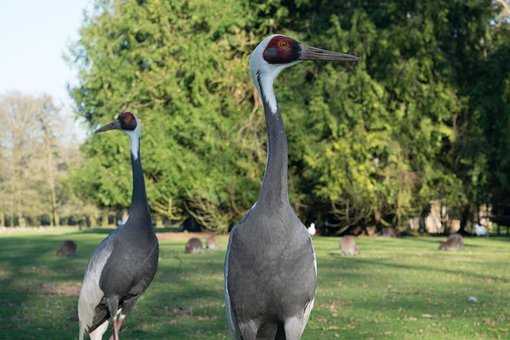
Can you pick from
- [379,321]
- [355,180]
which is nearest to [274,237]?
[379,321]

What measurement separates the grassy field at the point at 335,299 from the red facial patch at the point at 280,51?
5149 mm

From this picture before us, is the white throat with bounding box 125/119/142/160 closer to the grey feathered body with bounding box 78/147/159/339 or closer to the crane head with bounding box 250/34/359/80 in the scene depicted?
the grey feathered body with bounding box 78/147/159/339

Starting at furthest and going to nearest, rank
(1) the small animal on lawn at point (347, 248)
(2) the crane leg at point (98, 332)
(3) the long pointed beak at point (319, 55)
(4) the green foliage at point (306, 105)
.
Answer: (4) the green foliage at point (306, 105) → (1) the small animal on lawn at point (347, 248) → (2) the crane leg at point (98, 332) → (3) the long pointed beak at point (319, 55)

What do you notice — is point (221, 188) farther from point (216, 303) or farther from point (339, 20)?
point (216, 303)

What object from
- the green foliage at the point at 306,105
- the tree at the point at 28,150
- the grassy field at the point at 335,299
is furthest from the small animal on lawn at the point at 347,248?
the tree at the point at 28,150

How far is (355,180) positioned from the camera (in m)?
35.7

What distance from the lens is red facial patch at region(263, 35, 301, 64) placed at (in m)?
5.84

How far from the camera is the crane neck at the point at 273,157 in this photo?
18.4 ft

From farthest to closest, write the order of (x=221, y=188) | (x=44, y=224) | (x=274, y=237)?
(x=44, y=224) → (x=221, y=188) → (x=274, y=237)

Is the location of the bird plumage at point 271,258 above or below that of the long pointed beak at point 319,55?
below

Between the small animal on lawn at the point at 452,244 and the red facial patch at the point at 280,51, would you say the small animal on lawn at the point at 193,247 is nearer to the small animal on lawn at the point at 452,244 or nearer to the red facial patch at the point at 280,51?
the small animal on lawn at the point at 452,244

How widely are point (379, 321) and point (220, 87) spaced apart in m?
27.8

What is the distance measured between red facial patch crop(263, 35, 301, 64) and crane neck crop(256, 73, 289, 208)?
129mm

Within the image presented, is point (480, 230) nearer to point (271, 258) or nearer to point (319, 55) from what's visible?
point (319, 55)
